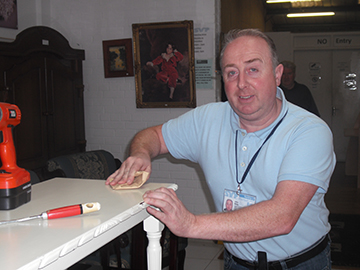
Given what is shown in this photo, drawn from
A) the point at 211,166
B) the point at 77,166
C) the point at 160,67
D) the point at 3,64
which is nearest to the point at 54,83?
the point at 3,64

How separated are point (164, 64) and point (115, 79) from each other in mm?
664

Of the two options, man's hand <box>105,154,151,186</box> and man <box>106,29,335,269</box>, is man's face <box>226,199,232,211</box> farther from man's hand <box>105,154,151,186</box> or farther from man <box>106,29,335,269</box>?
man's hand <box>105,154,151,186</box>

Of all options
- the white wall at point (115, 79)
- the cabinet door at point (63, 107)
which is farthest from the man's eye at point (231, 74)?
the cabinet door at point (63, 107)

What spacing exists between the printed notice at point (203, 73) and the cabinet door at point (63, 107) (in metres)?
1.35

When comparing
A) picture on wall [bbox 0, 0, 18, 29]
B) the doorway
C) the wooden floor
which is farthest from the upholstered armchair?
the doorway

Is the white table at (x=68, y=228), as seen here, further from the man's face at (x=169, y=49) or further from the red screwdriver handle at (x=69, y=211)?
the man's face at (x=169, y=49)

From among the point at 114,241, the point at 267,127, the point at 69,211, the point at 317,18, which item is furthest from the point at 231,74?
the point at 317,18

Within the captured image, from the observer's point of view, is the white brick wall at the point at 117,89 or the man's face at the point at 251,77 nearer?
the man's face at the point at 251,77

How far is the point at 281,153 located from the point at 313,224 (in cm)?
33

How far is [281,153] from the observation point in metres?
1.46

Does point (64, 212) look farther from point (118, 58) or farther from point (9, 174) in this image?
point (118, 58)

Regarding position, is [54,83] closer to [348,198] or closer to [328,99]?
[348,198]

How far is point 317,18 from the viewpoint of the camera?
13.0m

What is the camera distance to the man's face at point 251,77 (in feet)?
5.03
